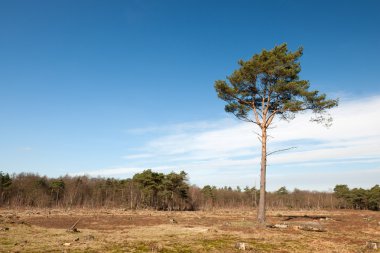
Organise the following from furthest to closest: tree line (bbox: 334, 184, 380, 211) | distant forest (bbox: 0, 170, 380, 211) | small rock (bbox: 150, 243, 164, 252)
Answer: tree line (bbox: 334, 184, 380, 211), distant forest (bbox: 0, 170, 380, 211), small rock (bbox: 150, 243, 164, 252)

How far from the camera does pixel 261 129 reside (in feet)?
87.9

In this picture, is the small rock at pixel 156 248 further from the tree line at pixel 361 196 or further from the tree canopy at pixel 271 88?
the tree line at pixel 361 196

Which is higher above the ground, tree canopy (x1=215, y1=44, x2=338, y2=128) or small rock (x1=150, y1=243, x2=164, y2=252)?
tree canopy (x1=215, y1=44, x2=338, y2=128)

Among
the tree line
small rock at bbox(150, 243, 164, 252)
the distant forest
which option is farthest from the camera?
the tree line

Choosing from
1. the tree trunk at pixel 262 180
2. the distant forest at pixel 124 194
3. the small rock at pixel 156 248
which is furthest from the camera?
the distant forest at pixel 124 194

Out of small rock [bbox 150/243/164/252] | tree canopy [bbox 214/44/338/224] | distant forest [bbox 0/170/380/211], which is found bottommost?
distant forest [bbox 0/170/380/211]

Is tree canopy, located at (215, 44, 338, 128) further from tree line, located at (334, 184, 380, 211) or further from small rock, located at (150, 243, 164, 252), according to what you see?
tree line, located at (334, 184, 380, 211)

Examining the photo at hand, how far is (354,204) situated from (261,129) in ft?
352

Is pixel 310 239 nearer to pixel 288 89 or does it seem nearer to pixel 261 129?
pixel 261 129

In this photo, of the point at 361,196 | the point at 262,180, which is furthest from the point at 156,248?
the point at 361,196

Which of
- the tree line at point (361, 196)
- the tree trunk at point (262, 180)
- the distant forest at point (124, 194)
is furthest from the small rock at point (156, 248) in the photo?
the tree line at point (361, 196)

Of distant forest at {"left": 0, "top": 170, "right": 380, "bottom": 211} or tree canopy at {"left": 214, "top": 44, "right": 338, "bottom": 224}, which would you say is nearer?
tree canopy at {"left": 214, "top": 44, "right": 338, "bottom": 224}

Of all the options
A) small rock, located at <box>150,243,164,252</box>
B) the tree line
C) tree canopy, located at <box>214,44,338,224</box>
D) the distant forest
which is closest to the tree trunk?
tree canopy, located at <box>214,44,338,224</box>

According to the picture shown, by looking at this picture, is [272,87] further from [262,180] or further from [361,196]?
[361,196]
